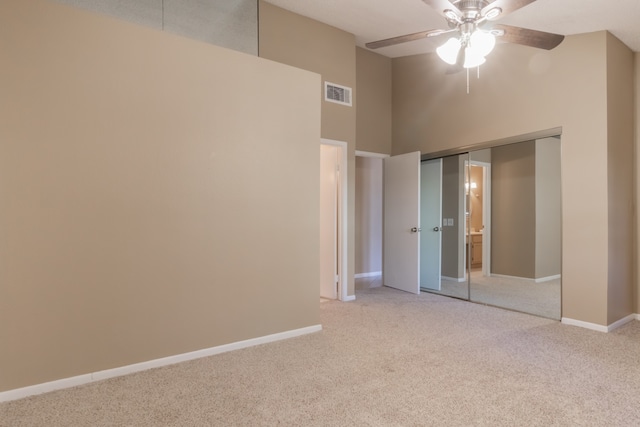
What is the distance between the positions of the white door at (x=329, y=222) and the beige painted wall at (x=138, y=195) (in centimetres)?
139

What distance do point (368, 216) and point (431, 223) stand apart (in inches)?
67.2

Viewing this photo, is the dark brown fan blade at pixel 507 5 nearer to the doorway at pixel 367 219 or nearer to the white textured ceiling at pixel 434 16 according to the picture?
the white textured ceiling at pixel 434 16

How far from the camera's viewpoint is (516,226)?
16.8 ft

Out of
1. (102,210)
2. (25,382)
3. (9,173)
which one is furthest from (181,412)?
(9,173)

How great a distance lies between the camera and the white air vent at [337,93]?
4841 mm

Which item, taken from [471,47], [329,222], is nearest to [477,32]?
[471,47]

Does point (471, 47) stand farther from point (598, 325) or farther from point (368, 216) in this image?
point (368, 216)

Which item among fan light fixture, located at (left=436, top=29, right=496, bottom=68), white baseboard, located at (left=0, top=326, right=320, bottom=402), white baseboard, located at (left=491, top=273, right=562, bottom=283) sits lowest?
white baseboard, located at (left=0, top=326, right=320, bottom=402)

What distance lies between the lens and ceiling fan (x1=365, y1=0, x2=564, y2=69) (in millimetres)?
2383

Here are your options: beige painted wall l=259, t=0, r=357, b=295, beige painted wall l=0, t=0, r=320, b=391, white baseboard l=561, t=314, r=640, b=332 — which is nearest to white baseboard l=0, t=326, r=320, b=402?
beige painted wall l=0, t=0, r=320, b=391

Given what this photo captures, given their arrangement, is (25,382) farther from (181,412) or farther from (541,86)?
(541,86)

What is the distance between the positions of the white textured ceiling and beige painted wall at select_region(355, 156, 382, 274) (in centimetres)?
261

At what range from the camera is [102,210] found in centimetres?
264

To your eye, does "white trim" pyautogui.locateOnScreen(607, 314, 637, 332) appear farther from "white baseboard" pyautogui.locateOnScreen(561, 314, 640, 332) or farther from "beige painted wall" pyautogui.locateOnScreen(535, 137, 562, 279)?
"beige painted wall" pyautogui.locateOnScreen(535, 137, 562, 279)
